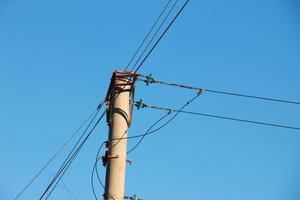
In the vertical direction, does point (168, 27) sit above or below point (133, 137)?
above

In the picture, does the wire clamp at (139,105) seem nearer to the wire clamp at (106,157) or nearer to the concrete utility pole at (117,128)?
the concrete utility pole at (117,128)

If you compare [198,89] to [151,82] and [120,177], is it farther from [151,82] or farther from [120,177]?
[120,177]

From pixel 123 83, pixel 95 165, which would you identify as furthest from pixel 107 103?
pixel 95 165

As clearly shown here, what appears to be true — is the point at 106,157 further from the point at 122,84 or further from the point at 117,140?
the point at 122,84

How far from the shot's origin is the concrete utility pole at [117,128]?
8.60 meters

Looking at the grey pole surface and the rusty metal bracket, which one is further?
the rusty metal bracket

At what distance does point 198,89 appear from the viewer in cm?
998

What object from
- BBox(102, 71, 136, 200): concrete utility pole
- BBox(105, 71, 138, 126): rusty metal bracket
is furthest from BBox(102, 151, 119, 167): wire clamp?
BBox(105, 71, 138, 126): rusty metal bracket

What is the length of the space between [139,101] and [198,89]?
1227 millimetres

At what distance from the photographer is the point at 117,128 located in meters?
9.14

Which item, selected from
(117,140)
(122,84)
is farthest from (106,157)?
(122,84)

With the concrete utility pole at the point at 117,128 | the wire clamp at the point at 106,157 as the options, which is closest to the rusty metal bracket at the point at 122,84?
the concrete utility pole at the point at 117,128

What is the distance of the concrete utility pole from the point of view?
860 centimetres

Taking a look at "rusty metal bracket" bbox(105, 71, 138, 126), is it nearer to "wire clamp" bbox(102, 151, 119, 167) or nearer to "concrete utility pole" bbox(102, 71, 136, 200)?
"concrete utility pole" bbox(102, 71, 136, 200)
